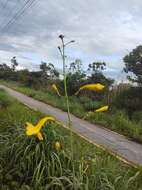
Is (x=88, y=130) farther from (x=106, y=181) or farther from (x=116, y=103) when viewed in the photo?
(x=106, y=181)

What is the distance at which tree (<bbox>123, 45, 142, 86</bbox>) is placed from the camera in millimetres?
21981

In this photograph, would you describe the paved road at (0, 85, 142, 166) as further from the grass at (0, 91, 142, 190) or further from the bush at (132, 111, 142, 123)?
the grass at (0, 91, 142, 190)

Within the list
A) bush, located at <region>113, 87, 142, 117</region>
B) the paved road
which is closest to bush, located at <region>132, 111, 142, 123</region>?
bush, located at <region>113, 87, 142, 117</region>

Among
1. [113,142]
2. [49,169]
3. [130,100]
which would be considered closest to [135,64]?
[130,100]

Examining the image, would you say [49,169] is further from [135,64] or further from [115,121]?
[135,64]

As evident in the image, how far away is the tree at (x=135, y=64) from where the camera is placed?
72.1 feet

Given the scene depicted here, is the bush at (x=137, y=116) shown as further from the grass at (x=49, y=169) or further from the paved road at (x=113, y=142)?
the grass at (x=49, y=169)

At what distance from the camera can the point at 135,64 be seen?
2252 centimetres

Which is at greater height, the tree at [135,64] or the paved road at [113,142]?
the tree at [135,64]

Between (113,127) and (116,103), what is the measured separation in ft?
18.1

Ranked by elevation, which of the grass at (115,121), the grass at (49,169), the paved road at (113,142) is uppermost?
the grass at (49,169)

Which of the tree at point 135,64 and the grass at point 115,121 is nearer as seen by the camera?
the grass at point 115,121

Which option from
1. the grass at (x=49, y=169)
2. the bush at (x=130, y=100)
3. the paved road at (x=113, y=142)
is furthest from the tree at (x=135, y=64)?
the grass at (x=49, y=169)

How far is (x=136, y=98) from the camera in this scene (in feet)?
67.3
